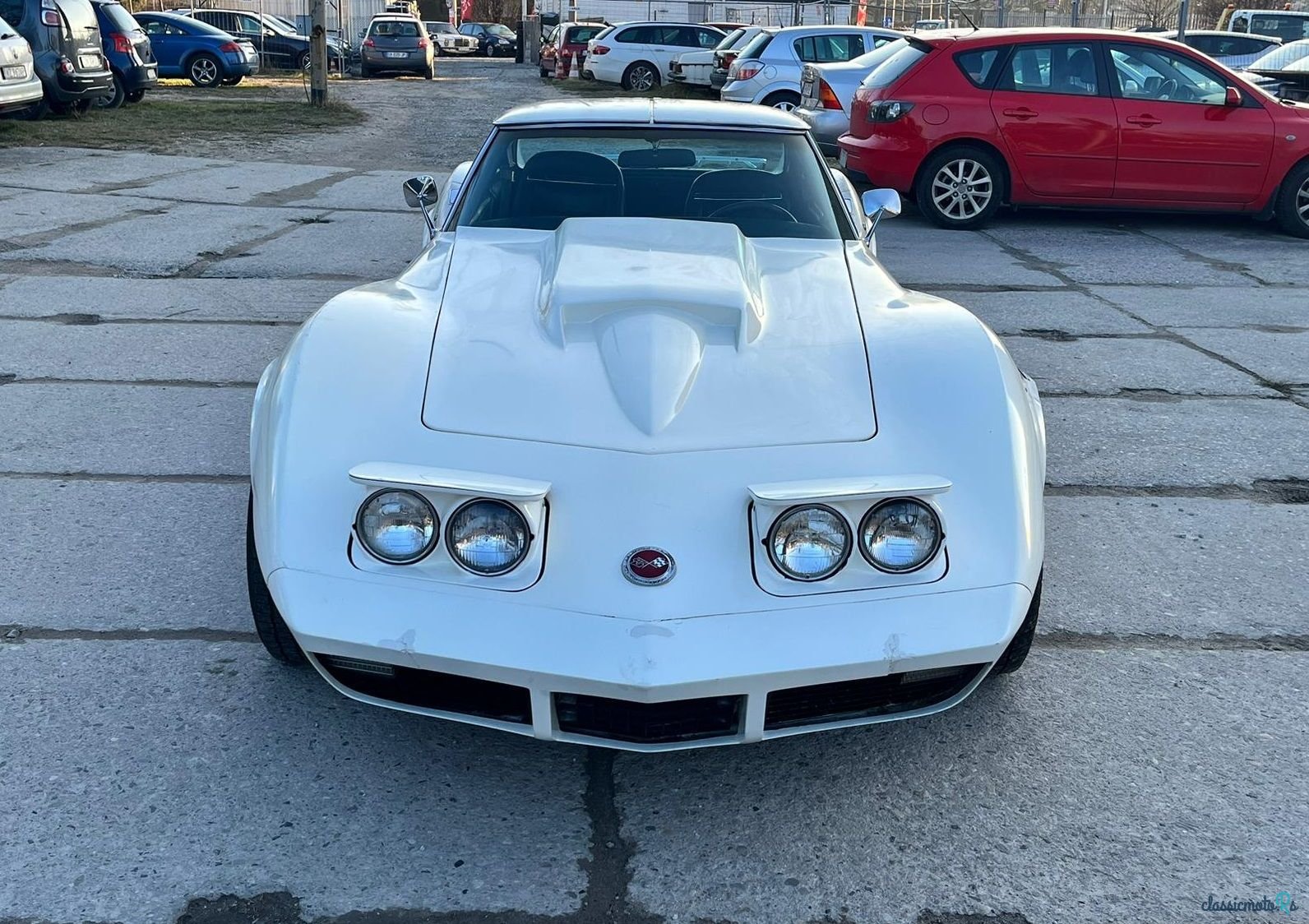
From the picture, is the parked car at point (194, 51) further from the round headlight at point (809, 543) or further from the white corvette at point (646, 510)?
the round headlight at point (809, 543)

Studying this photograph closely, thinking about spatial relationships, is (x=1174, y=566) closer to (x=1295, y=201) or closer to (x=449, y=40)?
(x=1295, y=201)

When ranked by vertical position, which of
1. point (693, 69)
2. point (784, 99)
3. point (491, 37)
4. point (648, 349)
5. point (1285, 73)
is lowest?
point (648, 349)

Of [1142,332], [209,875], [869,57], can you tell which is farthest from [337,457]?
[869,57]

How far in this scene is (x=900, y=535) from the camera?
260 cm

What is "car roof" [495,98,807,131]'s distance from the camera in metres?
4.52

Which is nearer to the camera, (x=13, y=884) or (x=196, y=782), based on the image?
(x=13, y=884)

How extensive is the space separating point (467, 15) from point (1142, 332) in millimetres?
66668

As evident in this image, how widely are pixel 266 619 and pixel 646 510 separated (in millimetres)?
1034

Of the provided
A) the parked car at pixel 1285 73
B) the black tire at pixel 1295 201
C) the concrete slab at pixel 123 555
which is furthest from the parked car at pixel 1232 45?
the concrete slab at pixel 123 555

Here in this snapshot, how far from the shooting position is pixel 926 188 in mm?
10086

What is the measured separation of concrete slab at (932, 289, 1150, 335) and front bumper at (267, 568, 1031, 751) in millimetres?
4611

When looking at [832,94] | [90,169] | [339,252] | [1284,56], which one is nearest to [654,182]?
[339,252]

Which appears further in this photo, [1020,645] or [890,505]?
[1020,645]

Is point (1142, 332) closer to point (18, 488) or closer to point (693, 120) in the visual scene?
point (693, 120)
